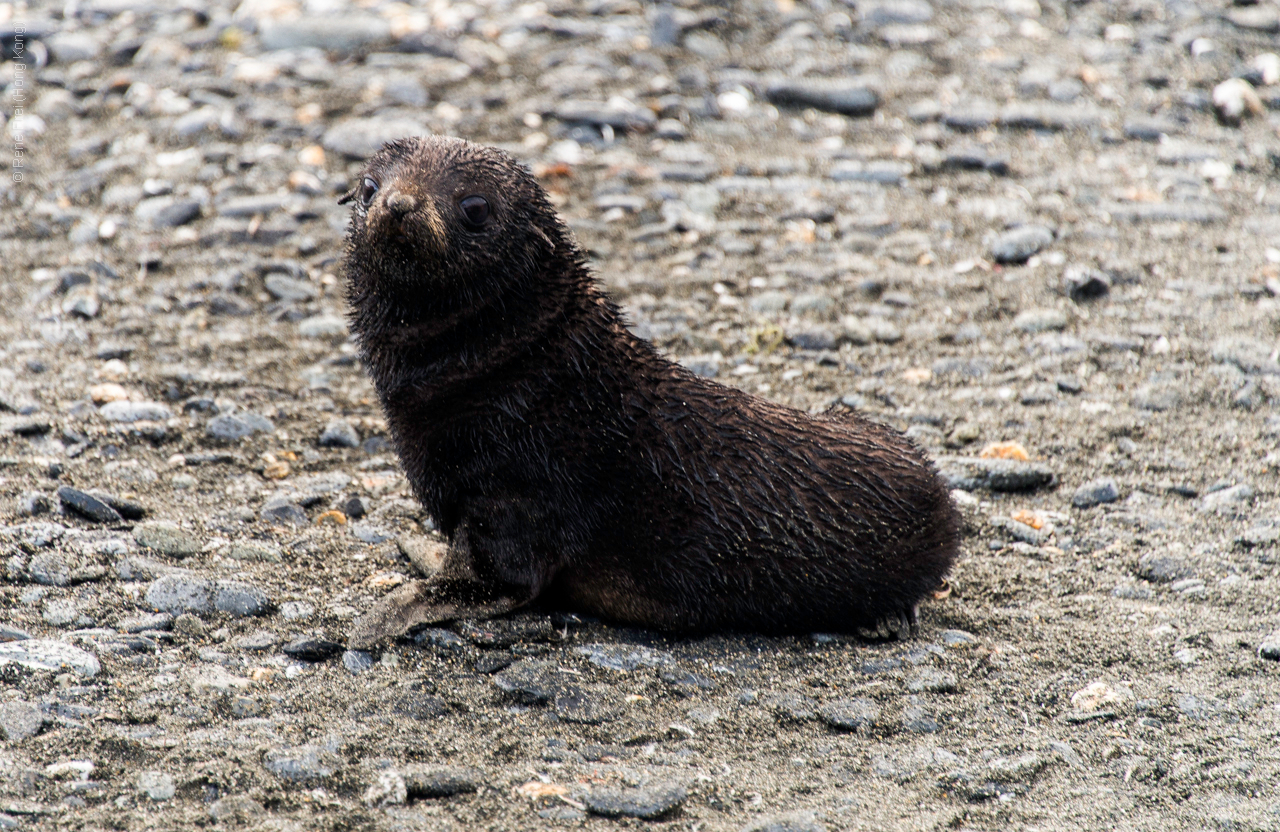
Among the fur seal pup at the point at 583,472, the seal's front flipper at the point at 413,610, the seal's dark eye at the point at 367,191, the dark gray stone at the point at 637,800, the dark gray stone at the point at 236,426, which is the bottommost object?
the dark gray stone at the point at 236,426

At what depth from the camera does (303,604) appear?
492 cm

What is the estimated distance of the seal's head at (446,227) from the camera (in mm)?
4656

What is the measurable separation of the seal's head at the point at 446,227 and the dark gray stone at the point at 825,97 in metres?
5.94

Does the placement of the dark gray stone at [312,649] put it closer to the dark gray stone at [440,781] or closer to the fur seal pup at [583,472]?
the fur seal pup at [583,472]

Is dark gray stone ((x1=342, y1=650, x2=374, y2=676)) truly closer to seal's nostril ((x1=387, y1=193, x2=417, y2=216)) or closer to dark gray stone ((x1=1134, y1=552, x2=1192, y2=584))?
seal's nostril ((x1=387, y1=193, x2=417, y2=216))

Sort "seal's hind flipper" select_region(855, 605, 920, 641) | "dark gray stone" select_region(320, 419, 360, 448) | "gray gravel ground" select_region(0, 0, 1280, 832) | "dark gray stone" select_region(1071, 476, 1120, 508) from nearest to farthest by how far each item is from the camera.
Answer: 1. "gray gravel ground" select_region(0, 0, 1280, 832)
2. "seal's hind flipper" select_region(855, 605, 920, 641)
3. "dark gray stone" select_region(1071, 476, 1120, 508)
4. "dark gray stone" select_region(320, 419, 360, 448)

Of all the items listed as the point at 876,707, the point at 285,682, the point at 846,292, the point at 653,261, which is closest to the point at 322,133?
the point at 653,261

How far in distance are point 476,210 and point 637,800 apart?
2245mm

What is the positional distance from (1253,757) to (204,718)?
3312 millimetres

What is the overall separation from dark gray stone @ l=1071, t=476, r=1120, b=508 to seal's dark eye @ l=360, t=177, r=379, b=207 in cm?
352

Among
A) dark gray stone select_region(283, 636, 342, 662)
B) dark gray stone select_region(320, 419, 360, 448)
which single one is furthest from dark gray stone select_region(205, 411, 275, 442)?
dark gray stone select_region(283, 636, 342, 662)

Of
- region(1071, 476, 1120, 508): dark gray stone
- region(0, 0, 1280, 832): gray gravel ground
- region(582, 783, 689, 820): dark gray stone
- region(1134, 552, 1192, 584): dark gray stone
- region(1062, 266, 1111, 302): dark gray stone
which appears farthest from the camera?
region(1062, 266, 1111, 302): dark gray stone

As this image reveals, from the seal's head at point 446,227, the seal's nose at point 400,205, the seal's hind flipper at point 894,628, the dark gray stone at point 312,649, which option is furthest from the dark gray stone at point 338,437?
the seal's hind flipper at point 894,628

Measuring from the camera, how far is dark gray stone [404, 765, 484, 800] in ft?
12.3
